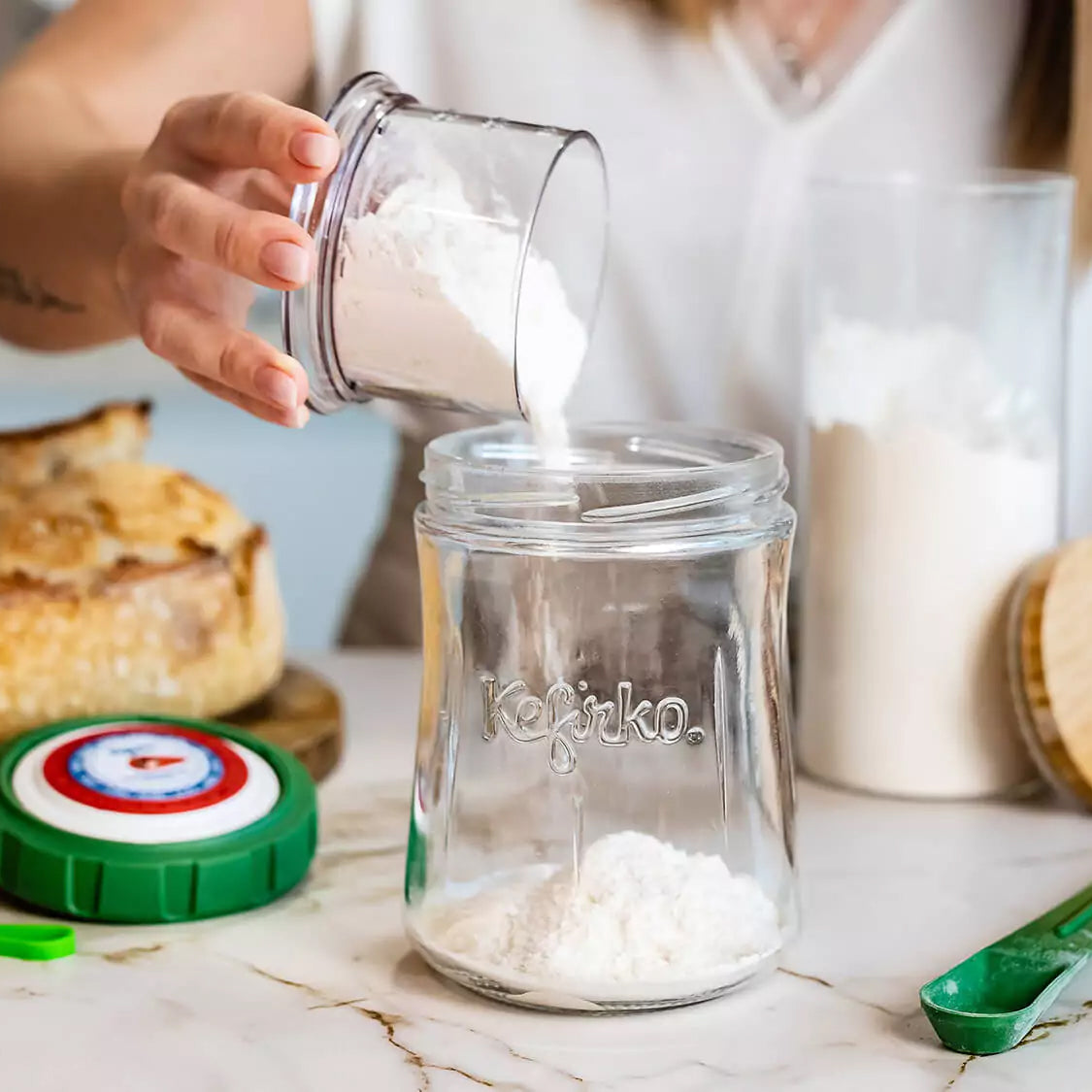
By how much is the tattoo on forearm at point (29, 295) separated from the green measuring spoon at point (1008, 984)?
1.95ft

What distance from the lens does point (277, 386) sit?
21.7 inches

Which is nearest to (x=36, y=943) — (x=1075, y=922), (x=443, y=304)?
(x=443, y=304)

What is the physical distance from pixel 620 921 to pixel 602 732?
66 millimetres

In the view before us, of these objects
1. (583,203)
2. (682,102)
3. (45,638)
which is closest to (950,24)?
(682,102)

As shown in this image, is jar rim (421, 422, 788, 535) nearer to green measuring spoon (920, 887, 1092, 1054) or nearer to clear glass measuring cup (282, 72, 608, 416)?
clear glass measuring cup (282, 72, 608, 416)

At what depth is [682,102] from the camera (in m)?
0.97

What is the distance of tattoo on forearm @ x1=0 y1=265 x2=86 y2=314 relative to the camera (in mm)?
867

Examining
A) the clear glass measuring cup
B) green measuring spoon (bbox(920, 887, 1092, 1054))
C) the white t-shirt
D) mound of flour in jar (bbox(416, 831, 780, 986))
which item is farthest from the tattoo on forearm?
green measuring spoon (bbox(920, 887, 1092, 1054))

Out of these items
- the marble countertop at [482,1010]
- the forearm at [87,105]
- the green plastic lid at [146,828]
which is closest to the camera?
the marble countertop at [482,1010]

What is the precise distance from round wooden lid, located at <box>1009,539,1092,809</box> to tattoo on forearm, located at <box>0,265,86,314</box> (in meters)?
0.53

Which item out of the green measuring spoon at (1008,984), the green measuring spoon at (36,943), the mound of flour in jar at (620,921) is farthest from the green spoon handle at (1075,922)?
the green measuring spoon at (36,943)

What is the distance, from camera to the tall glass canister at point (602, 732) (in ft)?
1.70

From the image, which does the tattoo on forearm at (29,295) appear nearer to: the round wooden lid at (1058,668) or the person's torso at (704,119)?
the person's torso at (704,119)

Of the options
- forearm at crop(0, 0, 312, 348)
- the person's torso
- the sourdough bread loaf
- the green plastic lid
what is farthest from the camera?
the person's torso
